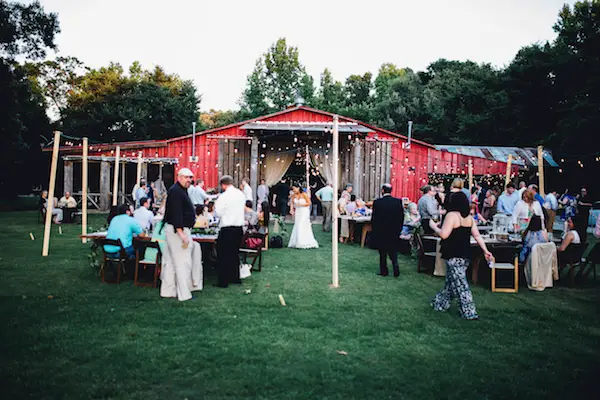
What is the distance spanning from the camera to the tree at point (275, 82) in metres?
39.9

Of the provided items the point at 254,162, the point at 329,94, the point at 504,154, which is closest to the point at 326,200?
the point at 254,162

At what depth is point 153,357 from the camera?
413 cm

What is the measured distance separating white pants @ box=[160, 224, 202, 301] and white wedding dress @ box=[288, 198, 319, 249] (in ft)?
15.8

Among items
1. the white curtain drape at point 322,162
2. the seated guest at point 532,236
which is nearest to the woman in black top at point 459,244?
the seated guest at point 532,236

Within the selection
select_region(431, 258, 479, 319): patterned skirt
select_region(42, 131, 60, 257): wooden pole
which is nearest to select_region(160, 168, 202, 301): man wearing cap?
select_region(431, 258, 479, 319): patterned skirt

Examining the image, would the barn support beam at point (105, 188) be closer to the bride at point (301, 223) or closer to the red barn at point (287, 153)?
the red barn at point (287, 153)

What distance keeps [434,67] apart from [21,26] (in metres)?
35.9

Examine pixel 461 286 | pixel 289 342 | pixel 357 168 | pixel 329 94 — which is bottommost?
→ pixel 289 342

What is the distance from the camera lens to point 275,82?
42469mm

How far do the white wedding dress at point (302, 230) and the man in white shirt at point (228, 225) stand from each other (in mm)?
4070

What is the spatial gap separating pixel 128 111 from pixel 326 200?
21.1 m

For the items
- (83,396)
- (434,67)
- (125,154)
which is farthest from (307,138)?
(434,67)

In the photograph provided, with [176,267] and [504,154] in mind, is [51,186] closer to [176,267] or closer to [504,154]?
[176,267]

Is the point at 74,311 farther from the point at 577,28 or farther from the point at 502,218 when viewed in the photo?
the point at 577,28
